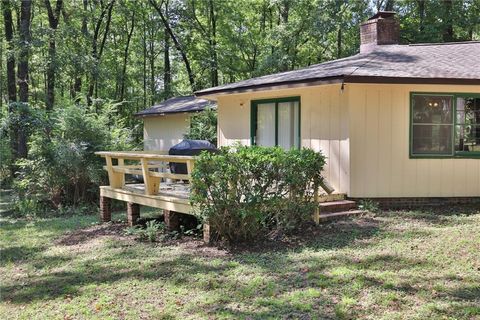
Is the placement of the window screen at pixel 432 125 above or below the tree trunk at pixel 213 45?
below

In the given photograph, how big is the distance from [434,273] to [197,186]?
3007 mm

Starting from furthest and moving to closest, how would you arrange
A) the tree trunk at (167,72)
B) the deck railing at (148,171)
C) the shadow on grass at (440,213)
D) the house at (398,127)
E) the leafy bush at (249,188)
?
1. the tree trunk at (167,72)
2. the house at (398,127)
3. the shadow on grass at (440,213)
4. the deck railing at (148,171)
5. the leafy bush at (249,188)

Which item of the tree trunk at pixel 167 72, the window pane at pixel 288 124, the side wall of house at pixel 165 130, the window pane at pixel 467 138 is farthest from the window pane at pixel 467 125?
the tree trunk at pixel 167 72

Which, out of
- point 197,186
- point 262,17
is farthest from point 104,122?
point 262,17

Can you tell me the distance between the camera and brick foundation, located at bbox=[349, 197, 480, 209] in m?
8.61

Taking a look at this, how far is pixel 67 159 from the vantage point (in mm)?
10305

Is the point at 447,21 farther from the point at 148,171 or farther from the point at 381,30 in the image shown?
the point at 148,171

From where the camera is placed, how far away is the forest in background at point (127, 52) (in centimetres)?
1101

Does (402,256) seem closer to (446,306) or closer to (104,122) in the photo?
(446,306)

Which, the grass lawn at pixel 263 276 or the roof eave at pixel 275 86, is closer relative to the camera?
the grass lawn at pixel 263 276

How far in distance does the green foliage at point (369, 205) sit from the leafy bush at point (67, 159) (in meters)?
5.97

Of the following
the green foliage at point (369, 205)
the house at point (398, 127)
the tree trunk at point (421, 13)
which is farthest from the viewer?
the tree trunk at point (421, 13)

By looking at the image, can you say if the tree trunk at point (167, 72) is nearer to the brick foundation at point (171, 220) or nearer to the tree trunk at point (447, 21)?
the tree trunk at point (447, 21)

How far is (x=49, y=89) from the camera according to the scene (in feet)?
60.0
